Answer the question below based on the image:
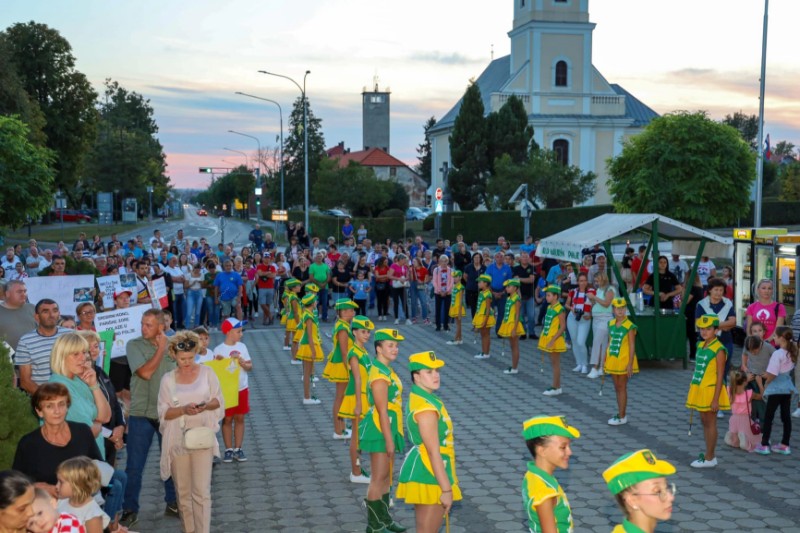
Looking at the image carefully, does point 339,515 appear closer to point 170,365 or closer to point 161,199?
point 170,365

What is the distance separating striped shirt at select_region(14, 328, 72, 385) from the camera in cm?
820

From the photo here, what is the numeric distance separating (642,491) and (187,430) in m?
3.98

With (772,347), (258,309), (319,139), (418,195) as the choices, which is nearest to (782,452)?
(772,347)

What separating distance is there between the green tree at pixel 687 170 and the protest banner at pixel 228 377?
96.6 ft

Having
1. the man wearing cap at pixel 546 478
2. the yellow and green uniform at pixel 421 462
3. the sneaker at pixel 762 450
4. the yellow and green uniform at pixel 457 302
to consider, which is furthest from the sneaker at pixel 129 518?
the yellow and green uniform at pixel 457 302

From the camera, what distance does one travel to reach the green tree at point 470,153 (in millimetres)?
61281

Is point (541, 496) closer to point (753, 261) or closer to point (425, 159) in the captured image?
point (753, 261)

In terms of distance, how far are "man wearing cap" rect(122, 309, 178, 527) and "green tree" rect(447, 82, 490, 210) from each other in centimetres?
5391

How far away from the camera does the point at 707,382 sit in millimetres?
9594

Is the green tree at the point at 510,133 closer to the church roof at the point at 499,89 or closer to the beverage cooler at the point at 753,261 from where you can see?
the church roof at the point at 499,89

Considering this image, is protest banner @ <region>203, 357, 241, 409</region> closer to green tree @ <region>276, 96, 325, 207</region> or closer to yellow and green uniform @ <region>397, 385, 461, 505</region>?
yellow and green uniform @ <region>397, 385, 461, 505</region>

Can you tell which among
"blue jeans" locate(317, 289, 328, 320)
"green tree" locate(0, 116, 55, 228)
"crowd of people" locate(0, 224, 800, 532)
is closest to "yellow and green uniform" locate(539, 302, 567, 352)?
"crowd of people" locate(0, 224, 800, 532)

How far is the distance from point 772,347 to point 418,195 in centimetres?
11730

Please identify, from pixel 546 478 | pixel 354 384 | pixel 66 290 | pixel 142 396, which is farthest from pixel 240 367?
pixel 546 478
